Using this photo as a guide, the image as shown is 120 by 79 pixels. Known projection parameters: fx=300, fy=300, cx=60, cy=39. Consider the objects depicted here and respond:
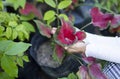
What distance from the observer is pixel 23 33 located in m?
1.07

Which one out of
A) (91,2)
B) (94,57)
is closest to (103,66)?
(94,57)

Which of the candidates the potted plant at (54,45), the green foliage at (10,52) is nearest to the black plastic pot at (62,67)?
the potted plant at (54,45)

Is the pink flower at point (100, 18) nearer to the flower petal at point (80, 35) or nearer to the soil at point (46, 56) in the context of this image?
the flower petal at point (80, 35)

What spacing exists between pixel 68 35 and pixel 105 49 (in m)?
0.15

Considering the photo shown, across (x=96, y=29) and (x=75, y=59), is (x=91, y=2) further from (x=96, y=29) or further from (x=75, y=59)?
(x=75, y=59)

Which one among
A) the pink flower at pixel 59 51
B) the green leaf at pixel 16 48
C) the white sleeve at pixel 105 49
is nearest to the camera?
the green leaf at pixel 16 48

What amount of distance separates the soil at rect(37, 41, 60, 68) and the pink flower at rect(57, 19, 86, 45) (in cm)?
25

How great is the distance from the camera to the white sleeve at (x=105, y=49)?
3.05 feet

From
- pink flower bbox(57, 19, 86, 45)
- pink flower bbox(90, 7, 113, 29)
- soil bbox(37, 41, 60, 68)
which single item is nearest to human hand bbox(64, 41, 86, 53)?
pink flower bbox(57, 19, 86, 45)

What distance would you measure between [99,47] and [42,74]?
1.38 feet

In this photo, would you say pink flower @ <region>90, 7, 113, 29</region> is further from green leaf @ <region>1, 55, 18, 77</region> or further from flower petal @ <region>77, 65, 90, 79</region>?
green leaf @ <region>1, 55, 18, 77</region>

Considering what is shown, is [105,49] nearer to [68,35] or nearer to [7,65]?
[68,35]

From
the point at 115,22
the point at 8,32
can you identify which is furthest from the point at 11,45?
the point at 115,22

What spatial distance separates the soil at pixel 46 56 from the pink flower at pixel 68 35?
25 cm
